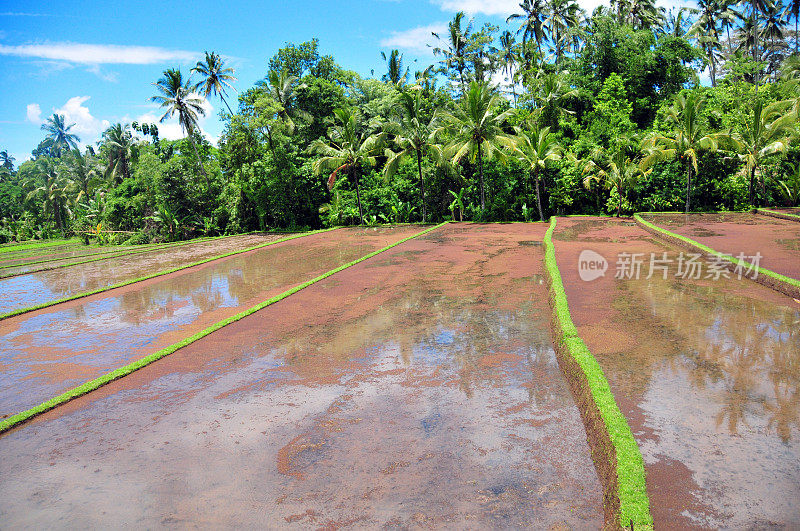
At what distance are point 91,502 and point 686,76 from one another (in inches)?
1210

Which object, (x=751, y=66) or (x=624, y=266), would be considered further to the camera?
(x=751, y=66)

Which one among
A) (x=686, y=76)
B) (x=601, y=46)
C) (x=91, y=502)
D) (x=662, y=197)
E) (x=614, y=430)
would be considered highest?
(x=601, y=46)

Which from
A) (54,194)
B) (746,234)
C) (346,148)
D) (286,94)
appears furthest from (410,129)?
(54,194)

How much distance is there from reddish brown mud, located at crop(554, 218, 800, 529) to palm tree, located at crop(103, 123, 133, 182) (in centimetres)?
3876

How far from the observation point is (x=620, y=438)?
425cm

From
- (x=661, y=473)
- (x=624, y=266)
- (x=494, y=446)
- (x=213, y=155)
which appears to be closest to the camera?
(x=661, y=473)

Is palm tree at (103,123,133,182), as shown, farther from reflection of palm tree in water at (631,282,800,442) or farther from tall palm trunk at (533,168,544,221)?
reflection of palm tree in water at (631,282,800,442)

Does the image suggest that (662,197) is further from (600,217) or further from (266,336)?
(266,336)

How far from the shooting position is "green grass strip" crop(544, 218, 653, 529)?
11.3 feet

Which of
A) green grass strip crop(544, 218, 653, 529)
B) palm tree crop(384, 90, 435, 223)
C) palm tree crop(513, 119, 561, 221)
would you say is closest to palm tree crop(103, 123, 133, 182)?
palm tree crop(384, 90, 435, 223)

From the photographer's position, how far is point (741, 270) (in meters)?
9.77

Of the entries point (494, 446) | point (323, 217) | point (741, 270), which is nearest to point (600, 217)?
point (741, 270)

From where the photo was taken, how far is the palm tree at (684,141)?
749 inches

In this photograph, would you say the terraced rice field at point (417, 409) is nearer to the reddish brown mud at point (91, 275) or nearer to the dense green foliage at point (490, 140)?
the reddish brown mud at point (91, 275)
